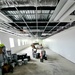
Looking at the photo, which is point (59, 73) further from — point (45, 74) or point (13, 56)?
point (13, 56)

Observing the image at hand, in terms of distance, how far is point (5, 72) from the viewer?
384 cm

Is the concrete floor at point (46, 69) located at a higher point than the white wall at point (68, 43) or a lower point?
lower

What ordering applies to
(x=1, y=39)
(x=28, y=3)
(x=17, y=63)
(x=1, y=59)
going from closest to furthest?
(x=28, y=3), (x=1, y=59), (x=17, y=63), (x=1, y=39)

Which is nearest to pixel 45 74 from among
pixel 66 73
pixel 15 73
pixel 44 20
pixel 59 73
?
pixel 59 73

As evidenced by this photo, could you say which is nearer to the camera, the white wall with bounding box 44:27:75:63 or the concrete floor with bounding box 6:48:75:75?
the concrete floor with bounding box 6:48:75:75

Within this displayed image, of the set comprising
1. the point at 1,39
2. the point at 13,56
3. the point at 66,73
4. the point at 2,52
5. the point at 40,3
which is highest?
the point at 40,3

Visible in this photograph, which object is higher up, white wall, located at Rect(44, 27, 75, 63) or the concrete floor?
white wall, located at Rect(44, 27, 75, 63)

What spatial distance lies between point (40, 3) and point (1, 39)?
4.73 m

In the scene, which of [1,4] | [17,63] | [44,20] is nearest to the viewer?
[1,4]

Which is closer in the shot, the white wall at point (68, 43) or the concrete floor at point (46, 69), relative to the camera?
the concrete floor at point (46, 69)

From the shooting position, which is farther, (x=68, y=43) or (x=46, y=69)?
(x=68, y=43)

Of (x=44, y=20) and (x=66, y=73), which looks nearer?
(x=66, y=73)

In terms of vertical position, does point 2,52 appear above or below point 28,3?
below

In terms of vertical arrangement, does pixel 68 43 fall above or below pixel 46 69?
above
